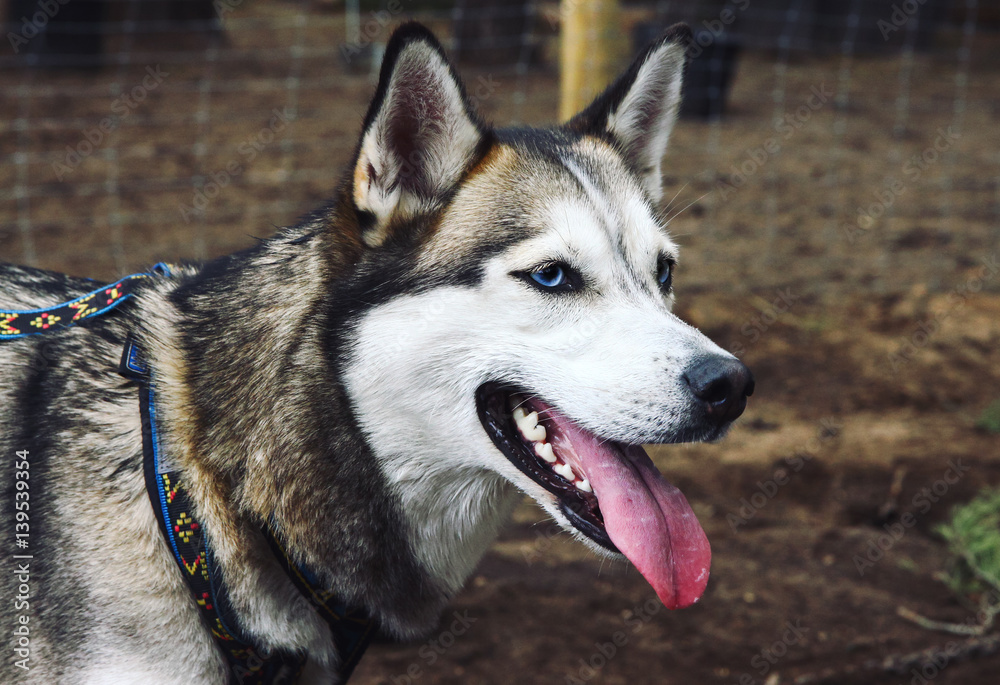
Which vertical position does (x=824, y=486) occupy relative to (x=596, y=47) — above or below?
below

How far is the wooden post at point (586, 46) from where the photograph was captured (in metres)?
5.87

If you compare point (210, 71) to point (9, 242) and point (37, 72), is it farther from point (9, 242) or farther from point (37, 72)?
point (9, 242)

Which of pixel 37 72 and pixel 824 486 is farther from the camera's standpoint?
pixel 37 72

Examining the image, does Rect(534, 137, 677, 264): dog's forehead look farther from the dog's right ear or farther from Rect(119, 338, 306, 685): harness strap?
Rect(119, 338, 306, 685): harness strap

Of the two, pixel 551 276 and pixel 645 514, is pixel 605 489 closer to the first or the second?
pixel 645 514

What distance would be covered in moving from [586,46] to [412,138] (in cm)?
406

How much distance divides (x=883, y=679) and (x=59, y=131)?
26.3ft

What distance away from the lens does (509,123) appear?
8484 millimetres

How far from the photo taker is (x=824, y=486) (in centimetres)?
447

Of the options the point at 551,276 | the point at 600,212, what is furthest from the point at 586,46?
the point at 551,276

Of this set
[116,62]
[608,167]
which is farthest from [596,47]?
[116,62]

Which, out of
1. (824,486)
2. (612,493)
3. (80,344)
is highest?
(80,344)

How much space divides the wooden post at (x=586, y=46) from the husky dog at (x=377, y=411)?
3896mm

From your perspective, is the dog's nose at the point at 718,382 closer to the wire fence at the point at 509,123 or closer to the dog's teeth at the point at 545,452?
the dog's teeth at the point at 545,452
